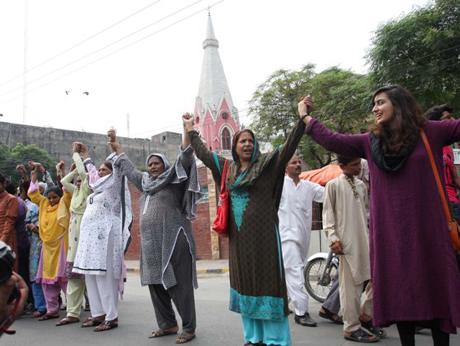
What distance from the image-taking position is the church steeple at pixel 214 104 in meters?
40.5

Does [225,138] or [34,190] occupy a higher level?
[225,138]

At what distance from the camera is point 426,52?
594 inches

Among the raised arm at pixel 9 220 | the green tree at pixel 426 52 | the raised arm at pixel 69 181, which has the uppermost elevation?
the green tree at pixel 426 52

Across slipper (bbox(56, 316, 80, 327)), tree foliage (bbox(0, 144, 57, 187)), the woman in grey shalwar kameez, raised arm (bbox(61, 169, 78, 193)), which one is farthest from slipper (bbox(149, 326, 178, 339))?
tree foliage (bbox(0, 144, 57, 187))

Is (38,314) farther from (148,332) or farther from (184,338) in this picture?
(184,338)

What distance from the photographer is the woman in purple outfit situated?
2.62 m

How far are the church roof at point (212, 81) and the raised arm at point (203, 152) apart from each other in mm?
36213

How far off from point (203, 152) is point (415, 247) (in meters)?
2.07

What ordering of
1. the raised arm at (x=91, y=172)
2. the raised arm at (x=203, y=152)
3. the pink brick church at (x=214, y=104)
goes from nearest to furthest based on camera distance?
1. the raised arm at (x=203, y=152)
2. the raised arm at (x=91, y=172)
3. the pink brick church at (x=214, y=104)

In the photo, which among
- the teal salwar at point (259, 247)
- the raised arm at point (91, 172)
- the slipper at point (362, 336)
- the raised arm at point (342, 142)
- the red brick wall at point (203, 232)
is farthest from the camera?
the red brick wall at point (203, 232)

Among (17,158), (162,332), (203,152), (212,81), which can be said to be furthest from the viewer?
(212,81)

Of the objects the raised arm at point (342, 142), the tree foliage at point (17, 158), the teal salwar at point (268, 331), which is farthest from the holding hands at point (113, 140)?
the tree foliage at point (17, 158)

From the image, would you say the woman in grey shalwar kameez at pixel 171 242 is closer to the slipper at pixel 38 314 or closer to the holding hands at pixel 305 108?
the holding hands at pixel 305 108

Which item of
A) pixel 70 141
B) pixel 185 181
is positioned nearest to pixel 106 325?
pixel 185 181
